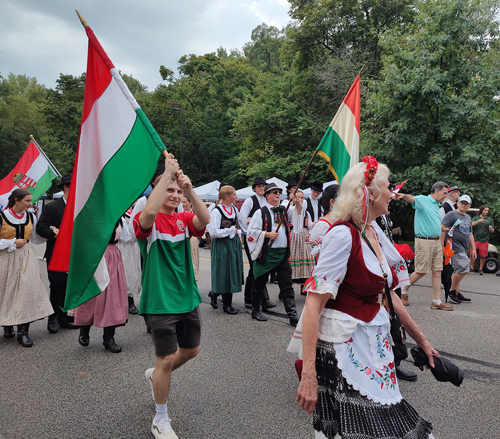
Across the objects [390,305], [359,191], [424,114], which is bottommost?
[390,305]

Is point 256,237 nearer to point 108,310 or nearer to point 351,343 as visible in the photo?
point 108,310

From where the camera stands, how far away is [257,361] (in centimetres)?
446

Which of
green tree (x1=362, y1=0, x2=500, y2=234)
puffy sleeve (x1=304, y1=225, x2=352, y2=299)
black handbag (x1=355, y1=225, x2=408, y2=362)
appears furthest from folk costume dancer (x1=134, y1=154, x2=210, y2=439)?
green tree (x1=362, y1=0, x2=500, y2=234)

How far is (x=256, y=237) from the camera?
624cm

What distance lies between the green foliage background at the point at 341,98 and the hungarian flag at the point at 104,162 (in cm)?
1144

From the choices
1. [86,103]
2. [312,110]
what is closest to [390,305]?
[86,103]

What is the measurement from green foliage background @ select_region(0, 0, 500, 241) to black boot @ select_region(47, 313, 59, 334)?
36.3 ft

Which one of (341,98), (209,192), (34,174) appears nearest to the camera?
(34,174)

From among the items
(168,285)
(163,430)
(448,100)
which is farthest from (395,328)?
(448,100)

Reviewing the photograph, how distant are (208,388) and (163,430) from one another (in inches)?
36.1

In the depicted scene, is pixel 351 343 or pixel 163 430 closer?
pixel 351 343

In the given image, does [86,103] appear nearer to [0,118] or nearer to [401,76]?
[401,76]

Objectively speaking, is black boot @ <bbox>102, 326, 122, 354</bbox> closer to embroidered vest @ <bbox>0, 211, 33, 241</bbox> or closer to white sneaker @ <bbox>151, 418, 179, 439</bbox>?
embroidered vest @ <bbox>0, 211, 33, 241</bbox>

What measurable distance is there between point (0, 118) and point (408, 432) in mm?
50653
